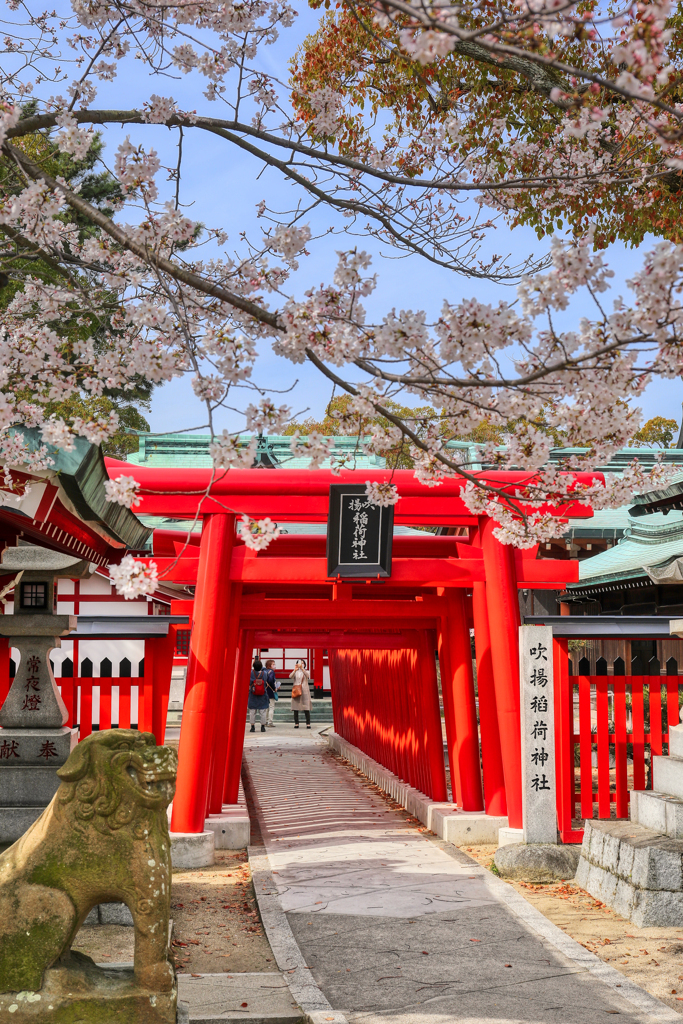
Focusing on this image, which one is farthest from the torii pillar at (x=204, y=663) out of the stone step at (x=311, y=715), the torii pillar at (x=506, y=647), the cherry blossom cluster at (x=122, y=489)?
the stone step at (x=311, y=715)

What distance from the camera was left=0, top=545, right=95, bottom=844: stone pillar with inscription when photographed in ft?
19.2

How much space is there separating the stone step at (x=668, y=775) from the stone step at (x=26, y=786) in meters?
4.17

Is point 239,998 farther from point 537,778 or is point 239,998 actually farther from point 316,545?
point 316,545

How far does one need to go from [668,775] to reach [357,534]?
10.2 feet

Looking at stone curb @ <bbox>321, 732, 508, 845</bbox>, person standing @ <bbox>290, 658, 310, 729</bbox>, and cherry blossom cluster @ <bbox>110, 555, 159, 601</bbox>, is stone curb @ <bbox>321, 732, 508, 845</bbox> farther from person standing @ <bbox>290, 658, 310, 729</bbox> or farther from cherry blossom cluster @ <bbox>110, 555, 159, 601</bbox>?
person standing @ <bbox>290, 658, 310, 729</bbox>

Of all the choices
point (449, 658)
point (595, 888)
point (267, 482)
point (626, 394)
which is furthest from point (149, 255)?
point (449, 658)

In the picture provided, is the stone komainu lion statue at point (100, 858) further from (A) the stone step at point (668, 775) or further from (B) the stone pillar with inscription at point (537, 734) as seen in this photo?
(B) the stone pillar with inscription at point (537, 734)

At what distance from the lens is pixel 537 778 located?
23.4 ft

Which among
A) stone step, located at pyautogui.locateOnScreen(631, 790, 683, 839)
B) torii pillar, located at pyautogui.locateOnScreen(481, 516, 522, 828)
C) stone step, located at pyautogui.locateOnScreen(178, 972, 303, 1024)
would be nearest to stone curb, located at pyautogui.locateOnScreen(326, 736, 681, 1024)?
torii pillar, located at pyautogui.locateOnScreen(481, 516, 522, 828)

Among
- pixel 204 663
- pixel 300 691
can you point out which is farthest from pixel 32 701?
pixel 300 691

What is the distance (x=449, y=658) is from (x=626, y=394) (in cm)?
628

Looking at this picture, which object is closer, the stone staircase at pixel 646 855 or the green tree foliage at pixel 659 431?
the stone staircase at pixel 646 855

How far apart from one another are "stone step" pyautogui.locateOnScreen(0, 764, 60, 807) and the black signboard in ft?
9.71

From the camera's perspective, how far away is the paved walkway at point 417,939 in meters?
4.37
